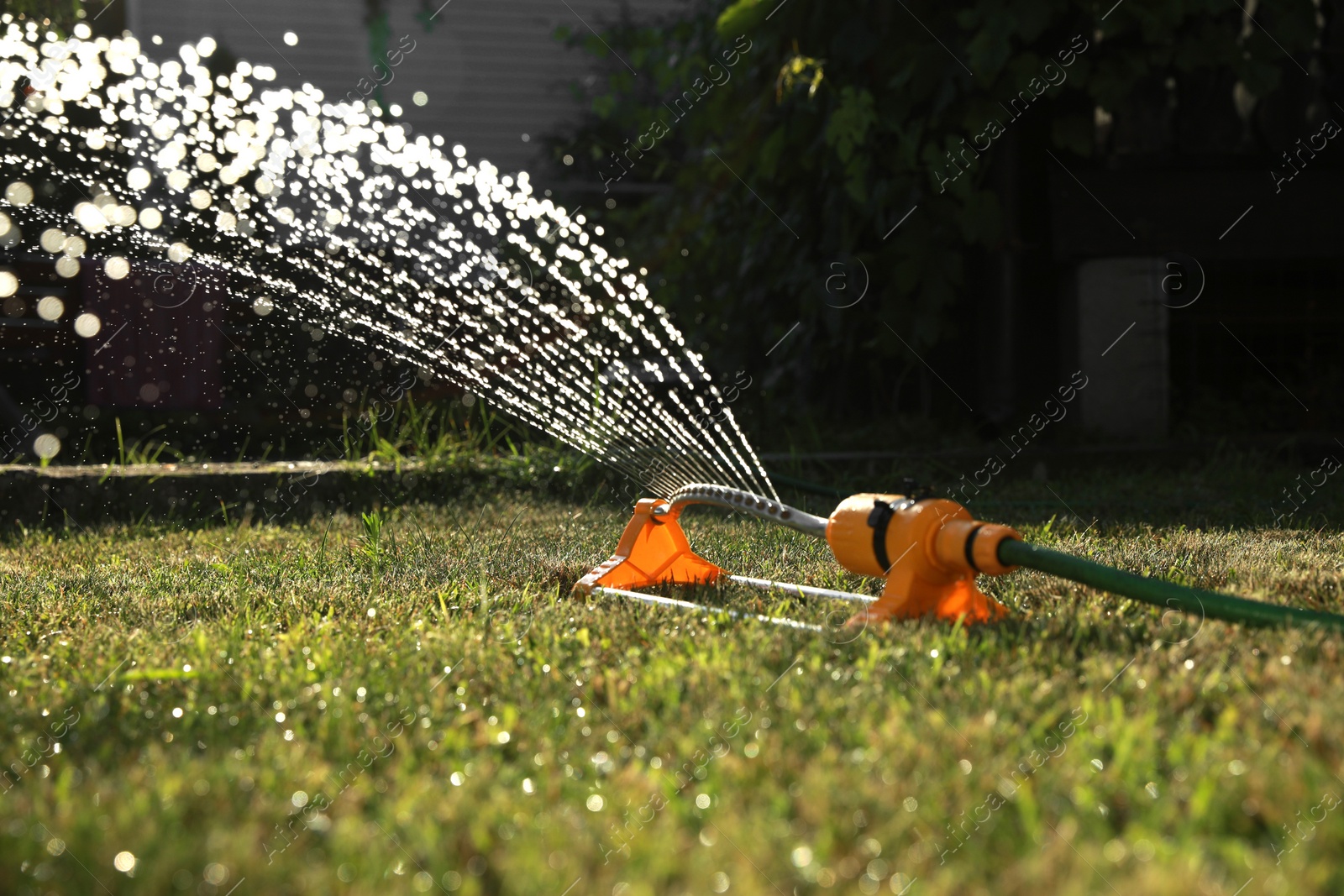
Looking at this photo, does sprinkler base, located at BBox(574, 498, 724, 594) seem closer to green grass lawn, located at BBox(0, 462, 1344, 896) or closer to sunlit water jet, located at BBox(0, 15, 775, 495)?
green grass lawn, located at BBox(0, 462, 1344, 896)

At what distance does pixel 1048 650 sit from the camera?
190cm

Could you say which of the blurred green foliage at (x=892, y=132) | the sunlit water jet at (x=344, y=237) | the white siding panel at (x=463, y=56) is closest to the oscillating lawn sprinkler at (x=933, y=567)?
the sunlit water jet at (x=344, y=237)

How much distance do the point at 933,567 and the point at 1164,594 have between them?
1.30 feet

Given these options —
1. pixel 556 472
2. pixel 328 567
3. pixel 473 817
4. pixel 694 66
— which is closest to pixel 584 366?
pixel 556 472

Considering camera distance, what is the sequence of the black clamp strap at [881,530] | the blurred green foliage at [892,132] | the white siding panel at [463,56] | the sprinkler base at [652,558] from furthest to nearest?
the white siding panel at [463,56] < the blurred green foliage at [892,132] < the sprinkler base at [652,558] < the black clamp strap at [881,530]

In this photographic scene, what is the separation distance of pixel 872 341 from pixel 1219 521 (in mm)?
1989

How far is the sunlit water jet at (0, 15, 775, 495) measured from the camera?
5.32 m

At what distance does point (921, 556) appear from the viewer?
2.08 m

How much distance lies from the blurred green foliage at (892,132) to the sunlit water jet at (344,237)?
67 cm

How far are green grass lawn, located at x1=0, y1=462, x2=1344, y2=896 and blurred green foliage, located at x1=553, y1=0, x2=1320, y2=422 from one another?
→ 9.04 ft

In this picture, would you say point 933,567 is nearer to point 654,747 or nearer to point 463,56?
point 654,747

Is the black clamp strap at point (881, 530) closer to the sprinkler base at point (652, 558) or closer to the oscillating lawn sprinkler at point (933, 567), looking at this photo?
the oscillating lawn sprinkler at point (933, 567)

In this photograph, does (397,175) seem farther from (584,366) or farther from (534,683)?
(534,683)

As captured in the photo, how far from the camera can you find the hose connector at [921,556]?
2043 mm
